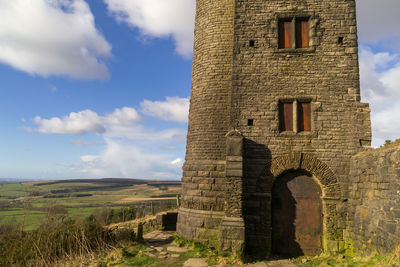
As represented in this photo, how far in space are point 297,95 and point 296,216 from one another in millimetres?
4277

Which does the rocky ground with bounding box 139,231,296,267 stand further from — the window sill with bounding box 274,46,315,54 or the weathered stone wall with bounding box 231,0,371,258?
the window sill with bounding box 274,46,315,54

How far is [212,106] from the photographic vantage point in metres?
11.1

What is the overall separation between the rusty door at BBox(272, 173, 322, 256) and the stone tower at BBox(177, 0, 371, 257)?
0.11 feet

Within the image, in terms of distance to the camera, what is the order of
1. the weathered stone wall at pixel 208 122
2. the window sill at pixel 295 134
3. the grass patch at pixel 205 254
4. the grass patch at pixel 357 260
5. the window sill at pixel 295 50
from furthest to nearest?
the weathered stone wall at pixel 208 122 < the window sill at pixel 295 50 < the window sill at pixel 295 134 < the grass patch at pixel 205 254 < the grass patch at pixel 357 260

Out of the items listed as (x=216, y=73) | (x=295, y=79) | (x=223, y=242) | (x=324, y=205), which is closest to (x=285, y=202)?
(x=324, y=205)

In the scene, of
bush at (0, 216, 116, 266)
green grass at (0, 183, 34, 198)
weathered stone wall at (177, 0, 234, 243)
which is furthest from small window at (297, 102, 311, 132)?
green grass at (0, 183, 34, 198)

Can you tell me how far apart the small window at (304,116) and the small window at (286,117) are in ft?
0.93

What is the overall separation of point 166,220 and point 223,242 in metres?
5.56

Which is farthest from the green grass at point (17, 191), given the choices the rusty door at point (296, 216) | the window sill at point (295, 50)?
the window sill at point (295, 50)

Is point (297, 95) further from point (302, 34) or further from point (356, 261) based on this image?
point (356, 261)

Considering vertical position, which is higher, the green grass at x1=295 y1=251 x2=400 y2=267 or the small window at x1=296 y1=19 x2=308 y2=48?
the small window at x1=296 y1=19 x2=308 y2=48

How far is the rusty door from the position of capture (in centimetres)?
898

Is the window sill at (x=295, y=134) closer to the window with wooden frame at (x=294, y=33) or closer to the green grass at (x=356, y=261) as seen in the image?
the window with wooden frame at (x=294, y=33)

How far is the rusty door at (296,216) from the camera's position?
898cm
